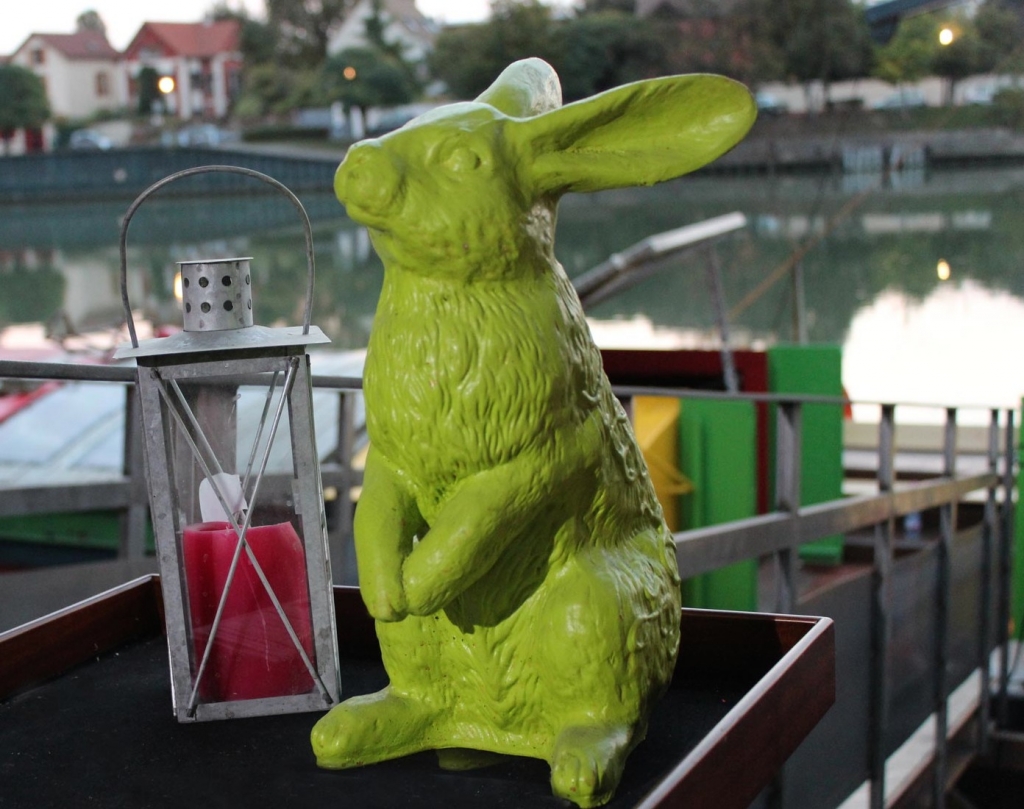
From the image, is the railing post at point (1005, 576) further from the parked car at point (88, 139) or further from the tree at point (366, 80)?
the tree at point (366, 80)

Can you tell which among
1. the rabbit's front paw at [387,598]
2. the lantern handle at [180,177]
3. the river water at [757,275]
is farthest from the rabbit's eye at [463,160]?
the river water at [757,275]

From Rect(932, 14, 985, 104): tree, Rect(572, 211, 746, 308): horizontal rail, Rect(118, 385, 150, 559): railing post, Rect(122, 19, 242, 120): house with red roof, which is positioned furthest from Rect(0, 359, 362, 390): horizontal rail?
Rect(122, 19, 242, 120): house with red roof

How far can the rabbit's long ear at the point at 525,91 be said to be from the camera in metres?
0.82

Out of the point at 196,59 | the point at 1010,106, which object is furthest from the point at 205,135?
the point at 1010,106

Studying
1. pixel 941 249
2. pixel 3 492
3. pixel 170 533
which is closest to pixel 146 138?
pixel 941 249

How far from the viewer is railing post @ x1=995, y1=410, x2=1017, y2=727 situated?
3.61 m

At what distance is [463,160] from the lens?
756 millimetres

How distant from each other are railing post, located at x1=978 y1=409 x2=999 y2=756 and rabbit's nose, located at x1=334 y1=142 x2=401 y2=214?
3.07 meters

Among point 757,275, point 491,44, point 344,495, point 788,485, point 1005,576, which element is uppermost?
point 491,44

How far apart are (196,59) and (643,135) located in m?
10.6

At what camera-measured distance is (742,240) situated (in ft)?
37.0

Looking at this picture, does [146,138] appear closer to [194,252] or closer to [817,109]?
[194,252]

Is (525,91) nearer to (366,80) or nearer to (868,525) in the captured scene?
(868,525)

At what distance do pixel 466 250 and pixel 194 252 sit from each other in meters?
7.61
